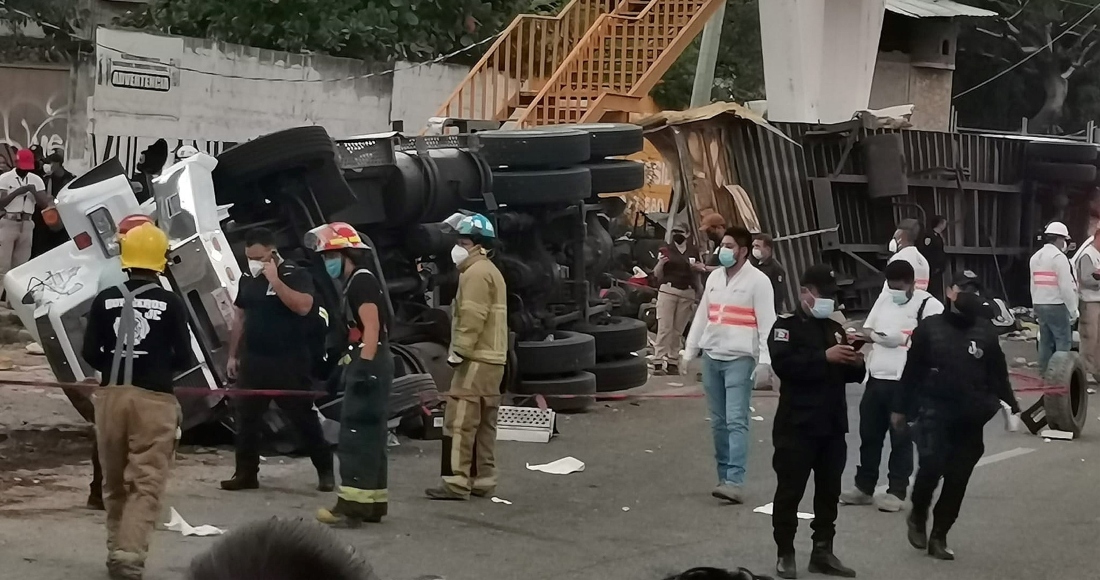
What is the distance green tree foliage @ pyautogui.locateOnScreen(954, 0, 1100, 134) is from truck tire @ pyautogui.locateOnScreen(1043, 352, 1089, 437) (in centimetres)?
3655

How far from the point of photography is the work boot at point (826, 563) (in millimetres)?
7816

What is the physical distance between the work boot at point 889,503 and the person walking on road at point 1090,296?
674 centimetres

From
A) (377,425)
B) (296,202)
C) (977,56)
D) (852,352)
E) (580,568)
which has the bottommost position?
(580,568)

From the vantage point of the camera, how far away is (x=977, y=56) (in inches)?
1922

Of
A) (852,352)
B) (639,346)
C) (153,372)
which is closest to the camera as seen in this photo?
(153,372)

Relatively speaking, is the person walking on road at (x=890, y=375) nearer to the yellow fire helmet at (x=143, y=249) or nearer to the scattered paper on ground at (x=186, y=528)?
the scattered paper on ground at (x=186, y=528)

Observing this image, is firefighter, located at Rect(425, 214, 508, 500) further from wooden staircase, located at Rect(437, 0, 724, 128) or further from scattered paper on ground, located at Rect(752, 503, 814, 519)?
wooden staircase, located at Rect(437, 0, 724, 128)

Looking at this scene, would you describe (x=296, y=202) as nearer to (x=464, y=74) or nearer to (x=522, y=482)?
(x=522, y=482)

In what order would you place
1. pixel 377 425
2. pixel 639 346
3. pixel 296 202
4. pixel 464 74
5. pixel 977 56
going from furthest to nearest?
1. pixel 977 56
2. pixel 464 74
3. pixel 639 346
4. pixel 296 202
5. pixel 377 425

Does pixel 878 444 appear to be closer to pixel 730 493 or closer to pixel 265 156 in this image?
pixel 730 493

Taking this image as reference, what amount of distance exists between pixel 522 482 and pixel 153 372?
11.7ft

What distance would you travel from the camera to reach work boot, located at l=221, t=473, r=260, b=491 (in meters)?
9.30

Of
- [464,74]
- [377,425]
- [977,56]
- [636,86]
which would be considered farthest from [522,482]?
[977,56]

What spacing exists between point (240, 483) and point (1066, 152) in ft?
56.3
